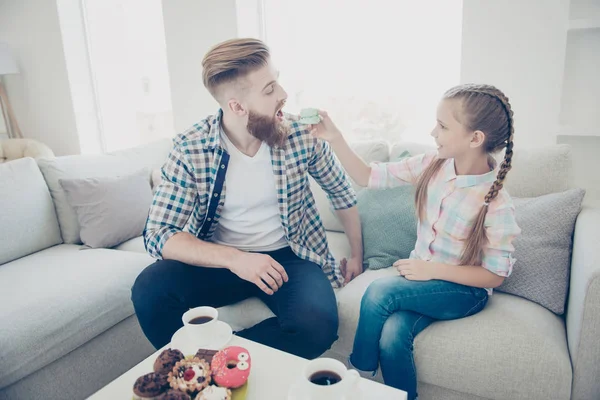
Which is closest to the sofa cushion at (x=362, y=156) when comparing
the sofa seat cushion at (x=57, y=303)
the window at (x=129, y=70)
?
the sofa seat cushion at (x=57, y=303)

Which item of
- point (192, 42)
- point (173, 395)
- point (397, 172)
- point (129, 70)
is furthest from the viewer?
point (129, 70)

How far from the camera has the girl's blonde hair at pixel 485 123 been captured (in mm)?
1155

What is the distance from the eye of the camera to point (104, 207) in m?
1.93

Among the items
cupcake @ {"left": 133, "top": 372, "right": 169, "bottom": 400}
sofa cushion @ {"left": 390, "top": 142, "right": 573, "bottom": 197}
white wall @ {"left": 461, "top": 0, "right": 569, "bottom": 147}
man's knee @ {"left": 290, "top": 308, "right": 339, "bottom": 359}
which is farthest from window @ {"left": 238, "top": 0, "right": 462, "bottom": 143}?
cupcake @ {"left": 133, "top": 372, "right": 169, "bottom": 400}

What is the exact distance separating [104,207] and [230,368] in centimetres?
133

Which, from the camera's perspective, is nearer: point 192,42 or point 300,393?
point 300,393

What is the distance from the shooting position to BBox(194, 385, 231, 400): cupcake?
80 centimetres

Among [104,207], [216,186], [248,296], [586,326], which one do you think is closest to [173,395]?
[248,296]

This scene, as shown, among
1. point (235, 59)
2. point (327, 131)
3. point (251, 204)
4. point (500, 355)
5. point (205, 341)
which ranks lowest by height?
point (500, 355)

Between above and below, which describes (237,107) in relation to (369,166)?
above

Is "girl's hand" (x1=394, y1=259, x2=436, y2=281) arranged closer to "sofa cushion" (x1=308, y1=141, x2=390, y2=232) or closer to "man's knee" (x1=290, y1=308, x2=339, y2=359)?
"man's knee" (x1=290, y1=308, x2=339, y2=359)

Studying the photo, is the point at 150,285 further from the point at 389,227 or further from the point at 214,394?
the point at 389,227

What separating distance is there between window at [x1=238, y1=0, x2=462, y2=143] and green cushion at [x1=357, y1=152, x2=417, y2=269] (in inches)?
32.1

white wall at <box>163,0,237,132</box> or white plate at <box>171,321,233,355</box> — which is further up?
white wall at <box>163,0,237,132</box>
